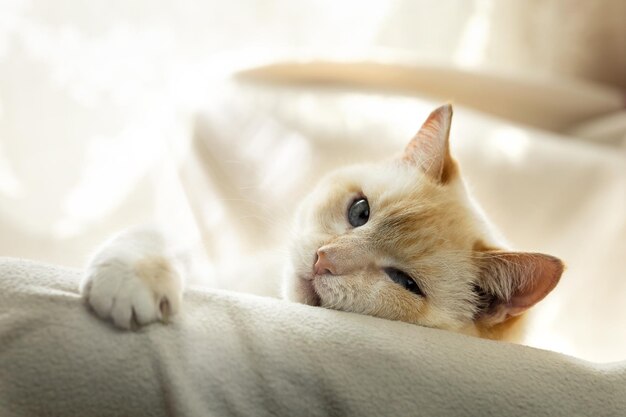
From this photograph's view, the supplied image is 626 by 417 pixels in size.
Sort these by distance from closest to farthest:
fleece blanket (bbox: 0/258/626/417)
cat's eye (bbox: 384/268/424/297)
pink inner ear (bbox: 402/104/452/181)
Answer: fleece blanket (bbox: 0/258/626/417) < cat's eye (bbox: 384/268/424/297) < pink inner ear (bbox: 402/104/452/181)

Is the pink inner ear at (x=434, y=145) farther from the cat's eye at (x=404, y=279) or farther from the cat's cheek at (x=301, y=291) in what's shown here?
the cat's cheek at (x=301, y=291)

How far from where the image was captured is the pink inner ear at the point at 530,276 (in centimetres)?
108

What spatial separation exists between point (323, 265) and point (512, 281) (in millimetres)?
355

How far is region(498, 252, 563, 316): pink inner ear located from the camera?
108 centimetres

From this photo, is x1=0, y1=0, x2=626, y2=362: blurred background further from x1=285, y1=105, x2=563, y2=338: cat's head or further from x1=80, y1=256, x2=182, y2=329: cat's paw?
x1=80, y1=256, x2=182, y2=329: cat's paw

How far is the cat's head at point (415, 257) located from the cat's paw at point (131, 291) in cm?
33

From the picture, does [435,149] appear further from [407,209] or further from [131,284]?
[131,284]

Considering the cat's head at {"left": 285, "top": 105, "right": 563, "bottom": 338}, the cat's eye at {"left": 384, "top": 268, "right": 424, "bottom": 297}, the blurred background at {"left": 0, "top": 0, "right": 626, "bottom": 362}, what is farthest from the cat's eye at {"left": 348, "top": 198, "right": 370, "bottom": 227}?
the blurred background at {"left": 0, "top": 0, "right": 626, "bottom": 362}

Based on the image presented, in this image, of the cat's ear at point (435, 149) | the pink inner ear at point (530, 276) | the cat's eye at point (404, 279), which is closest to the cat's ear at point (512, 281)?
the pink inner ear at point (530, 276)

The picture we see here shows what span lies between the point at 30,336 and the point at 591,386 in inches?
32.8

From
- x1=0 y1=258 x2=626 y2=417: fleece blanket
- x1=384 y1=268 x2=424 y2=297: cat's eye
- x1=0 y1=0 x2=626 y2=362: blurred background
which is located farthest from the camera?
x1=0 y1=0 x2=626 y2=362: blurred background

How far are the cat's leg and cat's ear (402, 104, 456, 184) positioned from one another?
62 centimetres

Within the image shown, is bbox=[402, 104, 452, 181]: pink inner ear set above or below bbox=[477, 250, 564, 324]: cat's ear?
above

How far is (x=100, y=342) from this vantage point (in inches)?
32.0
